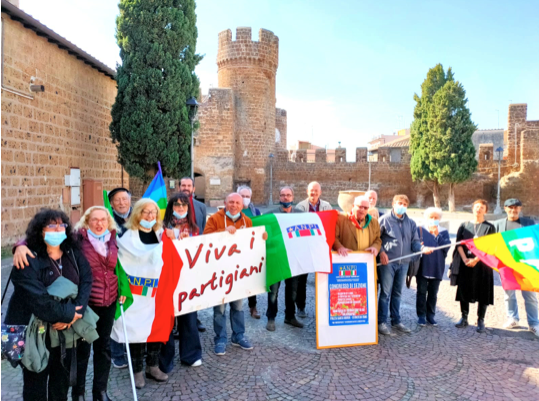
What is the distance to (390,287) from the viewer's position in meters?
5.16

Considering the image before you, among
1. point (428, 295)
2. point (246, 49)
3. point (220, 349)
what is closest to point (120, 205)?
point (220, 349)

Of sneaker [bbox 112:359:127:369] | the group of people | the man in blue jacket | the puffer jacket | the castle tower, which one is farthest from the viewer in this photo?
the castle tower

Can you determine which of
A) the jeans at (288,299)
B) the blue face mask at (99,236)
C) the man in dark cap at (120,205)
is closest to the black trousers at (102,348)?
the blue face mask at (99,236)

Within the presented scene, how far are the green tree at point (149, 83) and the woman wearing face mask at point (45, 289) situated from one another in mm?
11546

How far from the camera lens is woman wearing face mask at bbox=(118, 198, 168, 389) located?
3641mm

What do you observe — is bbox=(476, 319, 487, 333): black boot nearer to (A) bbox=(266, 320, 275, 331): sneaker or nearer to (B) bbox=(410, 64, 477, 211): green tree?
(A) bbox=(266, 320, 275, 331): sneaker

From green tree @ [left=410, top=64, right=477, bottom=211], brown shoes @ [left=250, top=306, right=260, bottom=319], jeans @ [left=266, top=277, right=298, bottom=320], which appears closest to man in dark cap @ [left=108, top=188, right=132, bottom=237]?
jeans @ [left=266, top=277, right=298, bottom=320]

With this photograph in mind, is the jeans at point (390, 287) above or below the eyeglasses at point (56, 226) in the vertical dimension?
below

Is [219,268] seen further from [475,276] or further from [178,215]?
[475,276]

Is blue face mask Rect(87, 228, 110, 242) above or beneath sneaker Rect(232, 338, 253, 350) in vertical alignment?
above

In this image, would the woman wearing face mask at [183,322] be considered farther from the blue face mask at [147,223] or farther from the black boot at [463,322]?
the black boot at [463,322]

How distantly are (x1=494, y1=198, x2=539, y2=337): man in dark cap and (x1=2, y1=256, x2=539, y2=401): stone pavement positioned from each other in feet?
0.50

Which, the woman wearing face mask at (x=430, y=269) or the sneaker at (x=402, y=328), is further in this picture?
the woman wearing face mask at (x=430, y=269)

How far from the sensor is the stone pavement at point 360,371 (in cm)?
362
